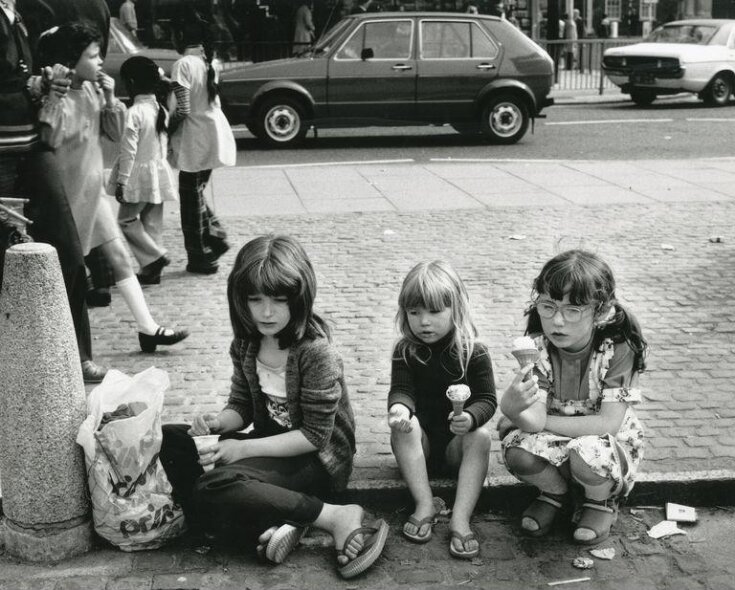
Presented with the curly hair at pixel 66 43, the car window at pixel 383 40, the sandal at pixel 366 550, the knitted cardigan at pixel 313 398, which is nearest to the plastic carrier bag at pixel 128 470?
the knitted cardigan at pixel 313 398

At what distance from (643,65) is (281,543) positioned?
17.9m

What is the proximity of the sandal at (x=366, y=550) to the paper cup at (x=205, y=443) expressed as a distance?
565 millimetres

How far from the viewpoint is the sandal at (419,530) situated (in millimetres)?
3734

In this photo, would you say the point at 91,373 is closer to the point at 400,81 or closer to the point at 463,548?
the point at 463,548

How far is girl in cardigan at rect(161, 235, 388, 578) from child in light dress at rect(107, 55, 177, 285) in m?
3.24

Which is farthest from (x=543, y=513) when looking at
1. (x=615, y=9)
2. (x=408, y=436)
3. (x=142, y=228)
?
(x=615, y=9)

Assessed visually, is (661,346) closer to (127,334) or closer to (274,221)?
(127,334)

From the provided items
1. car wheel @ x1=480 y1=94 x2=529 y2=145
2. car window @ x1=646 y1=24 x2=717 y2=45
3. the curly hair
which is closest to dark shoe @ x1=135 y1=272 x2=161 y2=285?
the curly hair

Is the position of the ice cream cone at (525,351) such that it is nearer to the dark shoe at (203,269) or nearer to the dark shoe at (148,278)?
the dark shoe at (148,278)

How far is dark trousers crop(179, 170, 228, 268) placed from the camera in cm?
736

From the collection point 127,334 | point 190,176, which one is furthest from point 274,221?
point 127,334

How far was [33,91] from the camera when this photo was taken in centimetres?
476

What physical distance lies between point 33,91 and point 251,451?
209cm

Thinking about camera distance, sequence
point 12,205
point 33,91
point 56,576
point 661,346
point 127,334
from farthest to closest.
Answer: point 127,334
point 661,346
point 33,91
point 12,205
point 56,576
